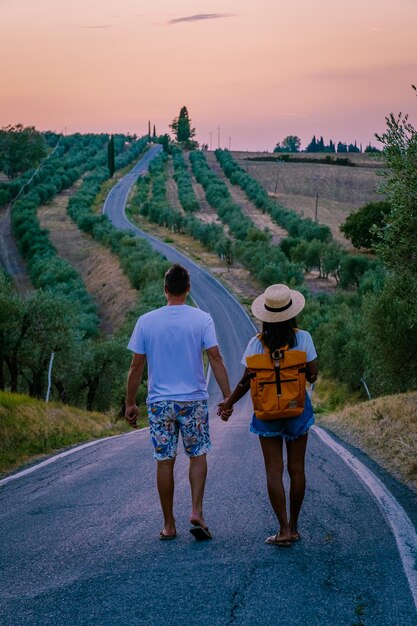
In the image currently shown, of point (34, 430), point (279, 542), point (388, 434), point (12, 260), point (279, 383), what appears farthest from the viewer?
point (12, 260)

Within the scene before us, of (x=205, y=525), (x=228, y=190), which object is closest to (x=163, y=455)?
(x=205, y=525)

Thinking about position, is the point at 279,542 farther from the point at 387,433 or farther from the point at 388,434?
the point at 387,433

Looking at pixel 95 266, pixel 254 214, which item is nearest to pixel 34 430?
pixel 95 266

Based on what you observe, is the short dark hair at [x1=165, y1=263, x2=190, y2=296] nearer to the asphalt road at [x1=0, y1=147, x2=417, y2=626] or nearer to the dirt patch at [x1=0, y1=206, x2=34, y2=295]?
the asphalt road at [x1=0, y1=147, x2=417, y2=626]

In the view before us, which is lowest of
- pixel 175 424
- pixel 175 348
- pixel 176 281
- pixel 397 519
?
pixel 397 519

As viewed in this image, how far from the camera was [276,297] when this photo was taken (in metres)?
6.34

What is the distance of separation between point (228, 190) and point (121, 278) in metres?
68.0

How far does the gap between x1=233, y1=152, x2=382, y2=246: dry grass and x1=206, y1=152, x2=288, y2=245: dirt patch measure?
561 cm

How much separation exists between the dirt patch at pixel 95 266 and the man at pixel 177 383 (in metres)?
55.1

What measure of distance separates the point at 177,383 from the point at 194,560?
1.35 m

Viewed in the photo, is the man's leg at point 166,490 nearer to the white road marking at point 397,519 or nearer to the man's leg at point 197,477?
the man's leg at point 197,477

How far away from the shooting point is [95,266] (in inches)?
3383

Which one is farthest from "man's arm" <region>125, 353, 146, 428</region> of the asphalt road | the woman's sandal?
the woman's sandal

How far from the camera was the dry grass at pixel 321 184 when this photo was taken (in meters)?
131
